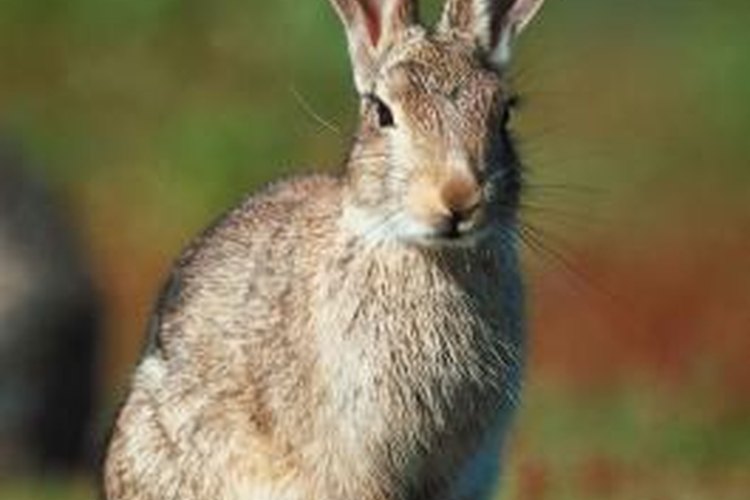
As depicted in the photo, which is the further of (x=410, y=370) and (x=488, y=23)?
(x=488, y=23)

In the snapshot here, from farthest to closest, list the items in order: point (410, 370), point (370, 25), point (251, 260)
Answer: point (251, 260) < point (370, 25) < point (410, 370)

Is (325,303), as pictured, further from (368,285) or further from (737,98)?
(737,98)

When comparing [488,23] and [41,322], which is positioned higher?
[488,23]

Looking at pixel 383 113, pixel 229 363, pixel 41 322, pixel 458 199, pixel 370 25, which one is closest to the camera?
pixel 458 199

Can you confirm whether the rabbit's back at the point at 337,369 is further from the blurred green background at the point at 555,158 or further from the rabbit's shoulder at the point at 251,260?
the blurred green background at the point at 555,158

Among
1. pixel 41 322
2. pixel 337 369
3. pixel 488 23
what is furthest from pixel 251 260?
pixel 41 322

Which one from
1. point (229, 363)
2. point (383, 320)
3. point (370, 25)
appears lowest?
point (229, 363)

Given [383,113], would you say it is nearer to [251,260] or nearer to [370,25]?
[370,25]

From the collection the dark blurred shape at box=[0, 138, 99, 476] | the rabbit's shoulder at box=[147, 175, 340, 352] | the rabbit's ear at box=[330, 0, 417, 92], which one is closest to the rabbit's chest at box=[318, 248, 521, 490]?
the rabbit's shoulder at box=[147, 175, 340, 352]
